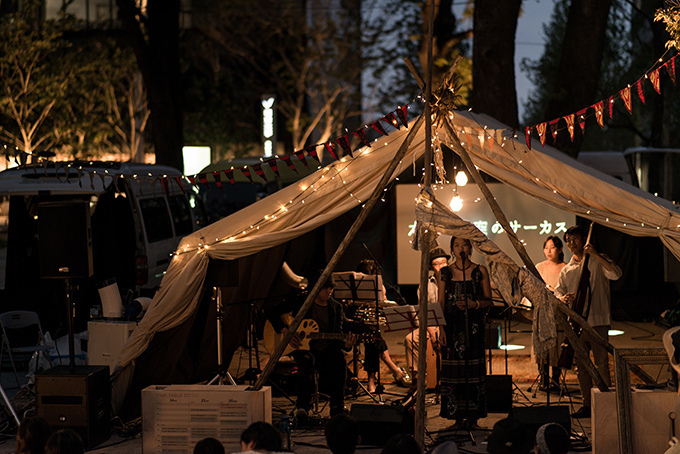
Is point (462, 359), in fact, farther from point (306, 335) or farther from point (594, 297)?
point (306, 335)

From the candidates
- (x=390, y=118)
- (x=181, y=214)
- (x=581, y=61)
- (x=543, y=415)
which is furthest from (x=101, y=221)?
(x=581, y=61)

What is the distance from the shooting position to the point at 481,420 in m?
7.81

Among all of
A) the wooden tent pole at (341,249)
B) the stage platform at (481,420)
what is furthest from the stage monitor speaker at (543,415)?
the wooden tent pole at (341,249)

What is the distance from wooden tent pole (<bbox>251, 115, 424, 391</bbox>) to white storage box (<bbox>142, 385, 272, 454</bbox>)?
249mm

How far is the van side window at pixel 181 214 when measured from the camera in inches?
504

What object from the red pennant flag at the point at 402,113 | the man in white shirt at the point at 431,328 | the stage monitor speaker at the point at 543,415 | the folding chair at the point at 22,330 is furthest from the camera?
the folding chair at the point at 22,330

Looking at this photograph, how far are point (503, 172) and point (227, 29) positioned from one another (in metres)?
28.2

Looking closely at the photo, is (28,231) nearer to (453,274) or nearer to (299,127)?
(453,274)

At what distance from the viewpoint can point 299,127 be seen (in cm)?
3347

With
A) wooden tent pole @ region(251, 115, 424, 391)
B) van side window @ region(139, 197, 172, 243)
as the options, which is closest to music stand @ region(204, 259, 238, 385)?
wooden tent pole @ region(251, 115, 424, 391)

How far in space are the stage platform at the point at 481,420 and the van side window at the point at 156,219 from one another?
2.18m

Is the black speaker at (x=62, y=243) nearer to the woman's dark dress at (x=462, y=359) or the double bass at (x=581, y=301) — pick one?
the woman's dark dress at (x=462, y=359)

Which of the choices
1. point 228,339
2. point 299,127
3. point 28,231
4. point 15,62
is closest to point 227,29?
point 299,127

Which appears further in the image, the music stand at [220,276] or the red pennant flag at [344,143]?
the music stand at [220,276]
